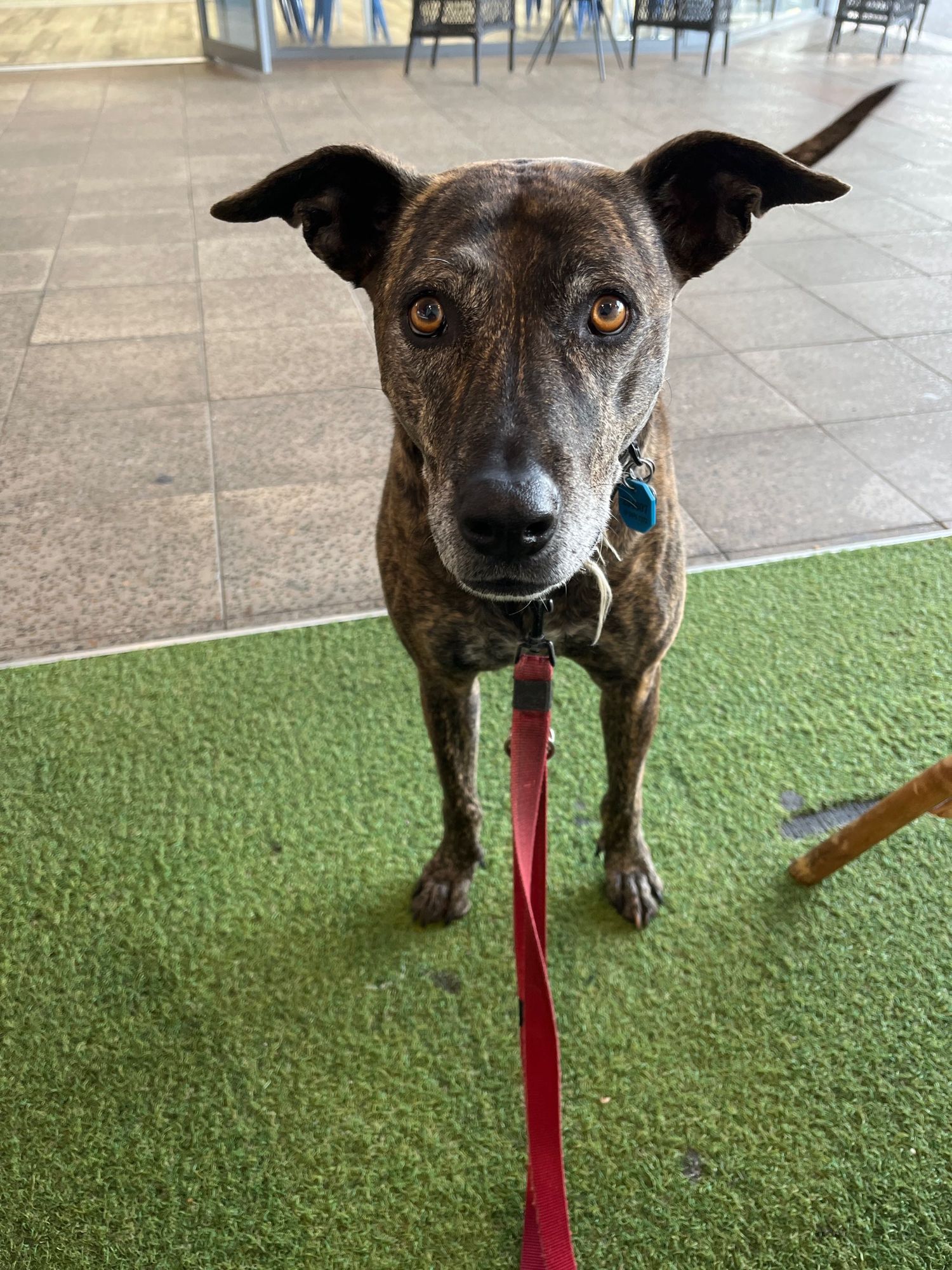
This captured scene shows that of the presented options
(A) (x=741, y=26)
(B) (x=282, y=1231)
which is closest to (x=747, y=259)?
(B) (x=282, y=1231)

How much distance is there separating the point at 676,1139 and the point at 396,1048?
495mm

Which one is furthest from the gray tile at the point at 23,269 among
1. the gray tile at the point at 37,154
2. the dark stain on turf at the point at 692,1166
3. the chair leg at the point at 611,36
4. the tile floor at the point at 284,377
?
the chair leg at the point at 611,36

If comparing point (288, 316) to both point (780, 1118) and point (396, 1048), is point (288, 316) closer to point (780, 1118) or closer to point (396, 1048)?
point (396, 1048)

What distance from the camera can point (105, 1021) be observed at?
1.69 metres

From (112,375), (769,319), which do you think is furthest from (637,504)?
(769,319)

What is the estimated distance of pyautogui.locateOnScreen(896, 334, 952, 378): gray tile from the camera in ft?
12.4

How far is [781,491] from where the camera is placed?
3.06 metres

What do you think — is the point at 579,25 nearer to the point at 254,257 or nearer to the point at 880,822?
the point at 254,257

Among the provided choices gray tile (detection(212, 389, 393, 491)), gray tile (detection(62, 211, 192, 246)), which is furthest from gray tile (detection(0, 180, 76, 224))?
gray tile (detection(212, 389, 393, 491))

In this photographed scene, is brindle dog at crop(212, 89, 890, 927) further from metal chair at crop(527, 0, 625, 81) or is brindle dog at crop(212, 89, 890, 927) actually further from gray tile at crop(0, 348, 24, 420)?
metal chair at crop(527, 0, 625, 81)

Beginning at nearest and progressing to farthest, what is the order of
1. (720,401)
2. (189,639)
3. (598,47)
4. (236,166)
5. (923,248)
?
1. (189,639)
2. (720,401)
3. (923,248)
4. (236,166)
5. (598,47)

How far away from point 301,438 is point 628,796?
83.8 inches

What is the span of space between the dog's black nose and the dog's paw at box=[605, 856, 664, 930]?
0.93m

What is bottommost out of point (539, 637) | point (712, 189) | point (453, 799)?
point (453, 799)
